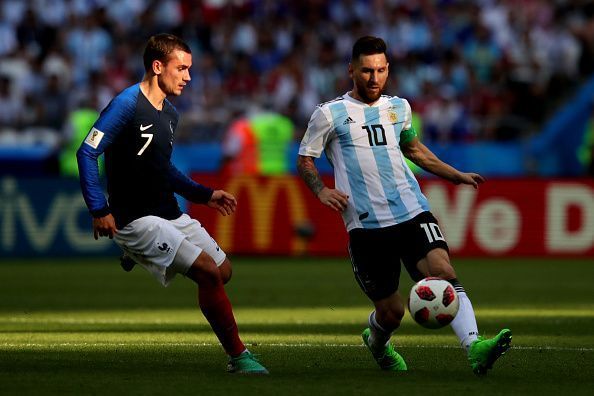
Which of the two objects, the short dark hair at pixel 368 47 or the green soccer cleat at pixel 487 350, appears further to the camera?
the short dark hair at pixel 368 47

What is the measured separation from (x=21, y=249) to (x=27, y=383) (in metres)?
12.6

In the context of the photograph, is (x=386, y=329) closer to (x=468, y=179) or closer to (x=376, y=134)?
(x=468, y=179)

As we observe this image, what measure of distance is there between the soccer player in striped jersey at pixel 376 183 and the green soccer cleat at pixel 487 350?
2.20ft

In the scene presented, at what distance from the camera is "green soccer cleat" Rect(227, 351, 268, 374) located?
8219 mm

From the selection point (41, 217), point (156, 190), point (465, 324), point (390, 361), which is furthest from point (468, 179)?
point (41, 217)

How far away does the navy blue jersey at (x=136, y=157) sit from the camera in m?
8.27

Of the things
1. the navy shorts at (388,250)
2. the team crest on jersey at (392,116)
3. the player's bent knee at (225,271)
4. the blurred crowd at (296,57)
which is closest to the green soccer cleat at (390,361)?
the navy shorts at (388,250)

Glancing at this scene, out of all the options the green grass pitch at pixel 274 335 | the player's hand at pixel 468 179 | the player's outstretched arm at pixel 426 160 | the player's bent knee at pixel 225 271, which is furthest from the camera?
the player's outstretched arm at pixel 426 160

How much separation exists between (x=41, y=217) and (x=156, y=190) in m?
11.9

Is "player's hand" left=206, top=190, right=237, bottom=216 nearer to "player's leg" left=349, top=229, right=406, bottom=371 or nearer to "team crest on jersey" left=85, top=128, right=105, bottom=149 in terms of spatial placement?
"player's leg" left=349, top=229, right=406, bottom=371

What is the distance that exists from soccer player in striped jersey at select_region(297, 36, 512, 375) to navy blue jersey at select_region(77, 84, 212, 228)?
90 centimetres

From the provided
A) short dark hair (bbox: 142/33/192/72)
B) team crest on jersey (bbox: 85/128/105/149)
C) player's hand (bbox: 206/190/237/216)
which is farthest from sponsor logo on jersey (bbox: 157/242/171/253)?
short dark hair (bbox: 142/33/192/72)

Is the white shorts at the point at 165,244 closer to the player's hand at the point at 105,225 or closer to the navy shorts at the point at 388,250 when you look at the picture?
the player's hand at the point at 105,225

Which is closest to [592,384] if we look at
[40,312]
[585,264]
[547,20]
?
[40,312]
